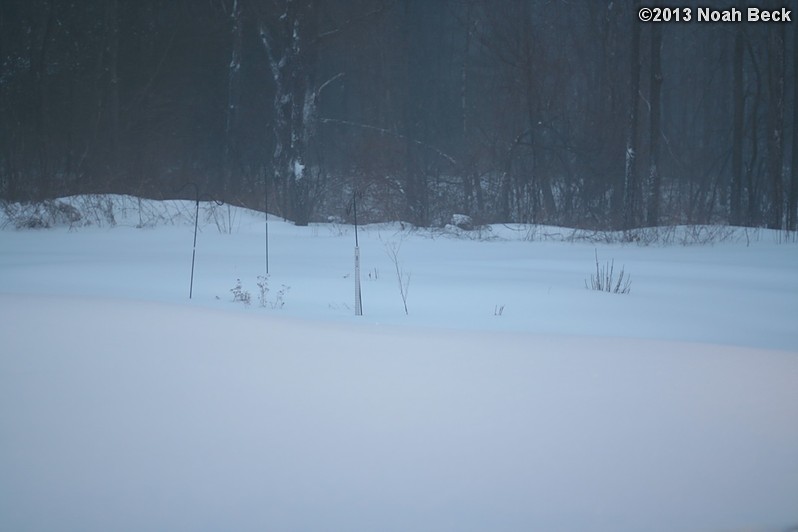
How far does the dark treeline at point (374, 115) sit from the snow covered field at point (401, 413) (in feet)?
41.6

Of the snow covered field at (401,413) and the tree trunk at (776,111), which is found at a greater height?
the tree trunk at (776,111)

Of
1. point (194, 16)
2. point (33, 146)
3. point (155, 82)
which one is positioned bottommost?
point (33, 146)

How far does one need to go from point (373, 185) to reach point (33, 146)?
10.6 meters

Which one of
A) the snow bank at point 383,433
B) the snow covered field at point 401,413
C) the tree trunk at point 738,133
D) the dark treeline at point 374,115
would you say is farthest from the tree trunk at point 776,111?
the snow bank at point 383,433

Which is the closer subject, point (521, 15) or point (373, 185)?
point (373, 185)

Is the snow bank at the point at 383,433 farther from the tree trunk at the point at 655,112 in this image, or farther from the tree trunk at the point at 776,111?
the tree trunk at the point at 776,111

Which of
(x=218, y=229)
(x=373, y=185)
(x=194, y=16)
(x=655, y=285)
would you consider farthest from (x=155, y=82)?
(x=655, y=285)

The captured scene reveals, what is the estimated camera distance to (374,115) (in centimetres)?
2908

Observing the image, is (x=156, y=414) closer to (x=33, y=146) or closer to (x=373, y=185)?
(x=373, y=185)

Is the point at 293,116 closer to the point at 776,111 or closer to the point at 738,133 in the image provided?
the point at 776,111

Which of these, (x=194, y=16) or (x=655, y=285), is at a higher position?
(x=194, y=16)

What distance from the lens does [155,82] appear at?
92.0ft

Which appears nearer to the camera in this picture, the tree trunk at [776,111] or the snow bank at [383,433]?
the snow bank at [383,433]

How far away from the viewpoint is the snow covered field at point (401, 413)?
9.40ft
